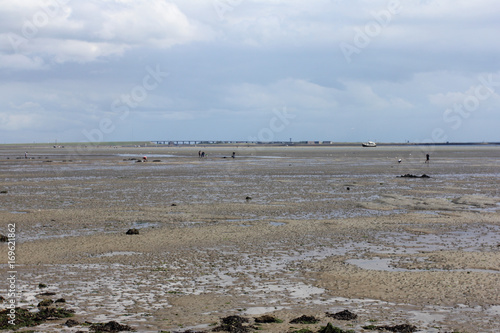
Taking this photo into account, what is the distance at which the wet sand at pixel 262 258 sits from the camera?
1068 cm

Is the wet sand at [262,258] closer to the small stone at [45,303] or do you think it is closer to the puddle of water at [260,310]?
the puddle of water at [260,310]

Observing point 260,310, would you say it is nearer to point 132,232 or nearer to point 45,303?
point 45,303

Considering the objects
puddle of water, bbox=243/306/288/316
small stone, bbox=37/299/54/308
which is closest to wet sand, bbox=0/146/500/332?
puddle of water, bbox=243/306/288/316

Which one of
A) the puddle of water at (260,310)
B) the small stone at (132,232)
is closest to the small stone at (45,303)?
the puddle of water at (260,310)

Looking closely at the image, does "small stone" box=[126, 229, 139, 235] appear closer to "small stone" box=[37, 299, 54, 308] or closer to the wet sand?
the wet sand

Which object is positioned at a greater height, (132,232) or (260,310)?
(132,232)

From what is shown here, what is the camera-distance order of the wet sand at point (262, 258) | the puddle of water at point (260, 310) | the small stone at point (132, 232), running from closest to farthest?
the puddle of water at point (260, 310) < the wet sand at point (262, 258) < the small stone at point (132, 232)

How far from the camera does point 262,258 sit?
1552 centimetres

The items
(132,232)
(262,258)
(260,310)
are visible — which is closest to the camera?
(260,310)

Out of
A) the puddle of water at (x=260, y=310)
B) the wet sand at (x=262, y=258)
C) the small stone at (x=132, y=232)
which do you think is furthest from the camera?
the small stone at (x=132, y=232)

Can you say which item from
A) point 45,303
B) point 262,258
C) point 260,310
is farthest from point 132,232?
point 260,310

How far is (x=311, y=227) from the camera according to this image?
68.6ft

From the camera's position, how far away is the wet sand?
35.0 ft

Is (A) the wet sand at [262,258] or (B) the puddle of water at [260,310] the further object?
(A) the wet sand at [262,258]
